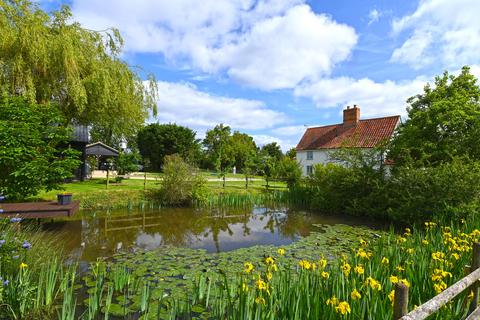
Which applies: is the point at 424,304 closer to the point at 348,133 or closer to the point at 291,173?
the point at 291,173

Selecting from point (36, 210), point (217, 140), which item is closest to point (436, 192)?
point (36, 210)

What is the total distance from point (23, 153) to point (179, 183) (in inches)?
257

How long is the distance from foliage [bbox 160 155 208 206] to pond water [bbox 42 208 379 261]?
2.43ft

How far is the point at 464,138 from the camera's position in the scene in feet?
37.8

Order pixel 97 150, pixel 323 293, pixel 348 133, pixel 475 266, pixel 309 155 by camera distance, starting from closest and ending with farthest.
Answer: pixel 323 293, pixel 475 266, pixel 97 150, pixel 348 133, pixel 309 155

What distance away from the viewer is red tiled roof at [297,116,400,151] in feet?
82.0

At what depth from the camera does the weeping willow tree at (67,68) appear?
35.7 ft

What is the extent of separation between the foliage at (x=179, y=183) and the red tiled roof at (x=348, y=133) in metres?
13.1

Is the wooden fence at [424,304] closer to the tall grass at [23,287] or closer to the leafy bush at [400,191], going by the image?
the tall grass at [23,287]

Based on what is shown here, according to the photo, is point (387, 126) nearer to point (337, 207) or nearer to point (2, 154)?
point (337, 207)

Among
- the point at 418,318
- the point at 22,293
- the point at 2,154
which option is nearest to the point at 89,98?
the point at 2,154

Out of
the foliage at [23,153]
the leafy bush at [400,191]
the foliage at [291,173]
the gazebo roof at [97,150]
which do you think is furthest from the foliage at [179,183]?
the foliage at [291,173]

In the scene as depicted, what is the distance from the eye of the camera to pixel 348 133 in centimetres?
2781

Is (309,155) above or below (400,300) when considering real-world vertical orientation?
above
